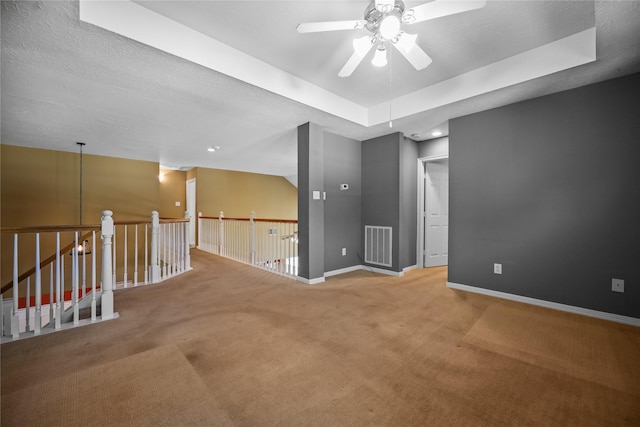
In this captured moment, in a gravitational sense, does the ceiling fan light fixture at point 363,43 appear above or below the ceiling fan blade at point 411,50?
above

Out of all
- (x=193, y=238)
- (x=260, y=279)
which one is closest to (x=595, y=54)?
(x=260, y=279)

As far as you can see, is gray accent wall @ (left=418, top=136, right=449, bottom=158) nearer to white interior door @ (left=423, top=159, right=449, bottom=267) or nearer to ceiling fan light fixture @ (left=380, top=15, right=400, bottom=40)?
white interior door @ (left=423, top=159, right=449, bottom=267)

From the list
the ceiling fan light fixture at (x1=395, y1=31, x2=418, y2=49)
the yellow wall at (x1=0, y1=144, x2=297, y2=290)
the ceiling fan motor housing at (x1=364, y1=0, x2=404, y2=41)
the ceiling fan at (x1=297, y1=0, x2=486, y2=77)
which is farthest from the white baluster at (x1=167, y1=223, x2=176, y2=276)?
the ceiling fan light fixture at (x1=395, y1=31, x2=418, y2=49)

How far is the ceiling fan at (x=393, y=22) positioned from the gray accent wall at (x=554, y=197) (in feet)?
6.49

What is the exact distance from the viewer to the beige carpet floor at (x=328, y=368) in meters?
1.39

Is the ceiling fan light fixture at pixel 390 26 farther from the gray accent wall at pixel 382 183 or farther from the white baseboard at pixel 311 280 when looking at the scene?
the white baseboard at pixel 311 280

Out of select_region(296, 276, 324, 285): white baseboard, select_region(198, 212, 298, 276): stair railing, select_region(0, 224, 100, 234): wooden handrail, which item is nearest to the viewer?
select_region(0, 224, 100, 234): wooden handrail

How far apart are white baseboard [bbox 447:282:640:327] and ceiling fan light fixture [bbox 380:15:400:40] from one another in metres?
3.25

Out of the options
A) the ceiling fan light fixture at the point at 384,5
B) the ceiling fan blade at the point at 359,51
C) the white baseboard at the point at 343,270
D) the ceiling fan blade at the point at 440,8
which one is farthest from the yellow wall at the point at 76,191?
the ceiling fan blade at the point at 440,8

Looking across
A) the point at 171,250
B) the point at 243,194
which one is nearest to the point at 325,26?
the point at 171,250

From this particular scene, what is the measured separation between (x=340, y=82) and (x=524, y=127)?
7.59 feet

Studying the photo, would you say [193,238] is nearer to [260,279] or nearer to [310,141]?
[260,279]

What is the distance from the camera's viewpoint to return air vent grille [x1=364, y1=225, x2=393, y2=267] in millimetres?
4475

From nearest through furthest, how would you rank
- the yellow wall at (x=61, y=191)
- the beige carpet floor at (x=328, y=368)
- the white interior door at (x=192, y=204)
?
the beige carpet floor at (x=328, y=368) < the yellow wall at (x=61, y=191) < the white interior door at (x=192, y=204)
